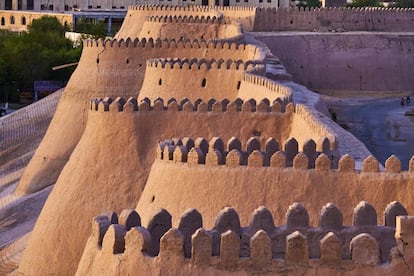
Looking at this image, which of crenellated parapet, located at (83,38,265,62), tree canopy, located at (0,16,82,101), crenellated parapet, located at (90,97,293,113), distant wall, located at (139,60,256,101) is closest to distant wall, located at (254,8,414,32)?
tree canopy, located at (0,16,82,101)

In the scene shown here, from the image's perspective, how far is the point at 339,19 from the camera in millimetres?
66125

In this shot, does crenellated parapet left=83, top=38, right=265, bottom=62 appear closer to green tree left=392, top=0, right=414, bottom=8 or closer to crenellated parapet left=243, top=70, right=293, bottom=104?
crenellated parapet left=243, top=70, right=293, bottom=104

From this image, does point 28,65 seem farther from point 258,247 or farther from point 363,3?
point 258,247

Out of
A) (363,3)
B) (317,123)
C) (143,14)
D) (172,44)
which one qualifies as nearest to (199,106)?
(317,123)

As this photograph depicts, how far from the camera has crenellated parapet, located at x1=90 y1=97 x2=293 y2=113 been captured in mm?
24250

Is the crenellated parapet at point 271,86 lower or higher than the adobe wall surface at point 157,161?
higher

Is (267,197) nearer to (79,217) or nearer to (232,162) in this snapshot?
(232,162)

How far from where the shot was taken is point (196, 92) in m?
30.5

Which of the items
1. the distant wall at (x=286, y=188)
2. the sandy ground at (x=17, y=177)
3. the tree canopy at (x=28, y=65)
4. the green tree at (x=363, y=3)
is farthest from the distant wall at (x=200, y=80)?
the green tree at (x=363, y=3)

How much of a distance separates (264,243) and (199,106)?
12.5 metres

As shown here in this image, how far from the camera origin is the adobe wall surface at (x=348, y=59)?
2293 inches

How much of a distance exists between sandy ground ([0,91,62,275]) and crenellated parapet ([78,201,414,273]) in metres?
16.2

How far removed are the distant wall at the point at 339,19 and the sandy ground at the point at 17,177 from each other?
14315mm

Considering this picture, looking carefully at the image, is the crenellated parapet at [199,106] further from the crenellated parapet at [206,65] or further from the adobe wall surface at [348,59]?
the adobe wall surface at [348,59]
